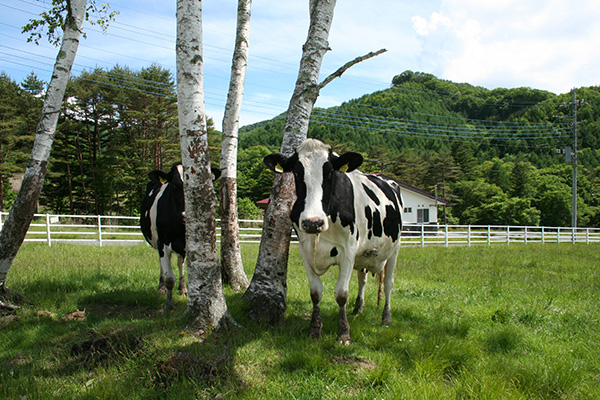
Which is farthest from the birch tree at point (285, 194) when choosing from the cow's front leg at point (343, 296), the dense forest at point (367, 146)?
the dense forest at point (367, 146)

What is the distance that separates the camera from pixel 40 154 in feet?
17.4

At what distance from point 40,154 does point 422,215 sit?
47.5 metres

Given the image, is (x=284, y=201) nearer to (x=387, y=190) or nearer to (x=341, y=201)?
(x=341, y=201)

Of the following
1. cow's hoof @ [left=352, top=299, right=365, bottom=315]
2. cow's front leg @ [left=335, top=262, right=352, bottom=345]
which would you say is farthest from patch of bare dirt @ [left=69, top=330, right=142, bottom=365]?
cow's hoof @ [left=352, top=299, right=365, bottom=315]

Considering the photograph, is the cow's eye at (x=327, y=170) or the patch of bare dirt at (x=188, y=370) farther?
the cow's eye at (x=327, y=170)

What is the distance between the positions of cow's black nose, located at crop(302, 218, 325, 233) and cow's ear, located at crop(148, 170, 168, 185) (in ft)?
11.5

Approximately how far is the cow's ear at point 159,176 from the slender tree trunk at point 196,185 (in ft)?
7.95

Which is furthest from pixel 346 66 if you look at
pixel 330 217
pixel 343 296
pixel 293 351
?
pixel 293 351

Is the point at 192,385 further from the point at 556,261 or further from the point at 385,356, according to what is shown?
the point at 556,261

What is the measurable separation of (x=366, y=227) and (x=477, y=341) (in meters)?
1.75

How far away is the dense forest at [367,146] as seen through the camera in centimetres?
3534

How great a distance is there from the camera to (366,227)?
195 inches

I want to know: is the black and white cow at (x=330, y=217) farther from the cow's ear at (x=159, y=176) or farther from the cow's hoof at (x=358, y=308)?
the cow's ear at (x=159, y=176)

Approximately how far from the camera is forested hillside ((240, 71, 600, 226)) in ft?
216
